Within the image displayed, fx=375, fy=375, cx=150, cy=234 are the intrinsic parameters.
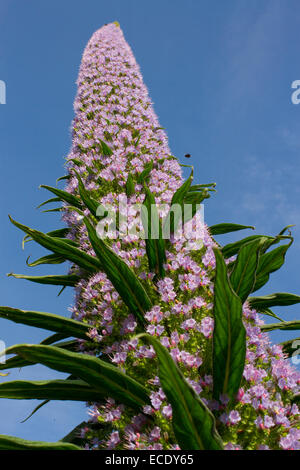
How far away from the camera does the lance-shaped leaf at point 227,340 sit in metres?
2.20

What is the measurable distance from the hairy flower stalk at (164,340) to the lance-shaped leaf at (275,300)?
706 millimetres

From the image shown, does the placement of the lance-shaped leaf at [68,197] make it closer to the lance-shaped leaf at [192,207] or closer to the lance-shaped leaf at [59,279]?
the lance-shaped leaf at [59,279]

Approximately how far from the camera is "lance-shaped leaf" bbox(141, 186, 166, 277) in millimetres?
3324

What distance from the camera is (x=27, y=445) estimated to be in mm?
2186

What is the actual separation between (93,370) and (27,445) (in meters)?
0.56

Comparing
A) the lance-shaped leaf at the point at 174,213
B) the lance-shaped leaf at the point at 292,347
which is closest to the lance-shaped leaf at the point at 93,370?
the lance-shaped leaf at the point at 174,213

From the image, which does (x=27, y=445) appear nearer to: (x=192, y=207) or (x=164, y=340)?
(x=164, y=340)

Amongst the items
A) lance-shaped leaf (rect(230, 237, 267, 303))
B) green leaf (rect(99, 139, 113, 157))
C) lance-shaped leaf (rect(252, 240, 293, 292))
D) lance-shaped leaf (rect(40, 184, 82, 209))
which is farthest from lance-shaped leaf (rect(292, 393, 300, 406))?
green leaf (rect(99, 139, 113, 157))

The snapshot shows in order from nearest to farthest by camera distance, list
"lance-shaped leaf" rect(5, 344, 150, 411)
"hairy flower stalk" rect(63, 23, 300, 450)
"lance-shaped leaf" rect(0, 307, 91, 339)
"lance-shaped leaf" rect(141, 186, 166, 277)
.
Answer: "hairy flower stalk" rect(63, 23, 300, 450)
"lance-shaped leaf" rect(5, 344, 150, 411)
"lance-shaped leaf" rect(0, 307, 91, 339)
"lance-shaped leaf" rect(141, 186, 166, 277)

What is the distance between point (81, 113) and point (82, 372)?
5.36 meters

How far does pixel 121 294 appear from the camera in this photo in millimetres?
3045

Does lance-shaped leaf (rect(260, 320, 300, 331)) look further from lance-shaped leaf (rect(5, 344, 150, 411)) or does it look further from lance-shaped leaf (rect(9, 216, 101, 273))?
lance-shaped leaf (rect(9, 216, 101, 273))

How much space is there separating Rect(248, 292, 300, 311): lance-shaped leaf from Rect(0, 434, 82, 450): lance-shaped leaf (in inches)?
86.1
